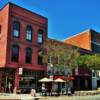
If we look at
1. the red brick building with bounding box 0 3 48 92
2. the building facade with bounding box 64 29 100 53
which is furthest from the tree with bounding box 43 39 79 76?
the building facade with bounding box 64 29 100 53

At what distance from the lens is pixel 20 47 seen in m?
39.1

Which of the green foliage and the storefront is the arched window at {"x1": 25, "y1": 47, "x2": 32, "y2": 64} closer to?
the storefront

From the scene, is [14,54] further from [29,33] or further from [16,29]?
[29,33]

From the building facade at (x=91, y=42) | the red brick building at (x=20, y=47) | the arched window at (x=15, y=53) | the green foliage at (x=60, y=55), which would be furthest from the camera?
the building facade at (x=91, y=42)

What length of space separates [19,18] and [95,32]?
25735 millimetres

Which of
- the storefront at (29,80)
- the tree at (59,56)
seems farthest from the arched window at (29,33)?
the storefront at (29,80)

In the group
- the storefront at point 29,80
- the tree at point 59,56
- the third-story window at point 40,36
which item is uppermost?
the third-story window at point 40,36

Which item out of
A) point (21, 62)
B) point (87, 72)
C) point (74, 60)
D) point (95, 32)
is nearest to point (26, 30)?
point (21, 62)

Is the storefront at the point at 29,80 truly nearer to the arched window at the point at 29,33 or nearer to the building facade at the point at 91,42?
the arched window at the point at 29,33

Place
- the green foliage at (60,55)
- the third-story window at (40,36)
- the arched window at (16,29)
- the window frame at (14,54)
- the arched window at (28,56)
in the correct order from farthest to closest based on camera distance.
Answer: the third-story window at (40,36)
the arched window at (28,56)
the green foliage at (60,55)
the arched window at (16,29)
the window frame at (14,54)

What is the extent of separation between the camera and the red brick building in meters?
37.1

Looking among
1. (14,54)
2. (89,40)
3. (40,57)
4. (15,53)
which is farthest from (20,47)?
(89,40)

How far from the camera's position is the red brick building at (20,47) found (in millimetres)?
37075

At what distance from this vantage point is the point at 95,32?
60125 mm
